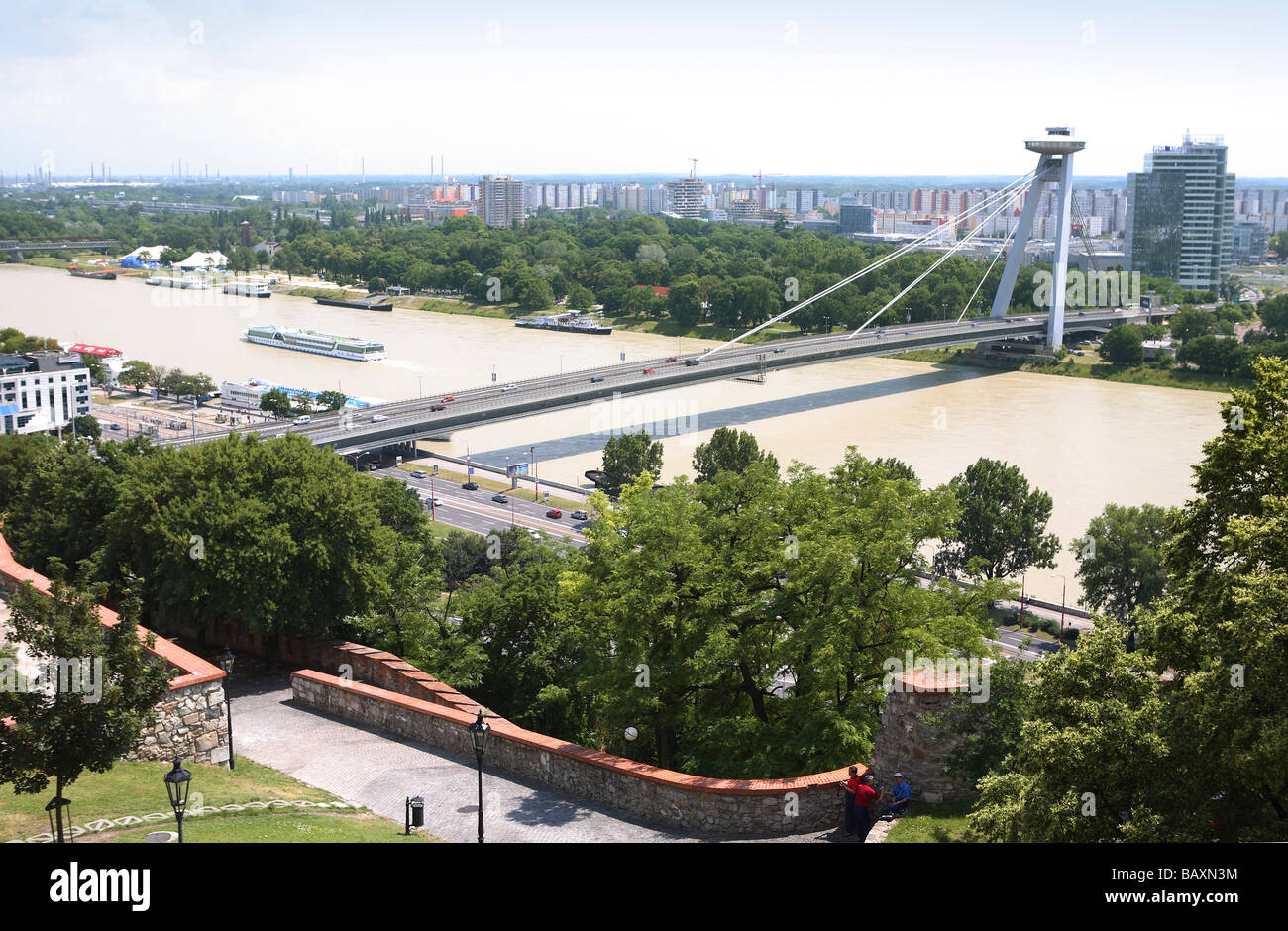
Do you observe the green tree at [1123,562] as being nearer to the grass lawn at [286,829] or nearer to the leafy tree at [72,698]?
the grass lawn at [286,829]

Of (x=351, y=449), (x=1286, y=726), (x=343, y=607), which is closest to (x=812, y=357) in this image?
(x=351, y=449)

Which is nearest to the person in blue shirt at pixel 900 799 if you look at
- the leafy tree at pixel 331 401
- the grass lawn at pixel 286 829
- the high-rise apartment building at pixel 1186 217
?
the grass lawn at pixel 286 829

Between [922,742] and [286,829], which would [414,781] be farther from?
[922,742]

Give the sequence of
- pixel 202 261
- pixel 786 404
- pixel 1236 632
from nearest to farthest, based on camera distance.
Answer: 1. pixel 1236 632
2. pixel 786 404
3. pixel 202 261

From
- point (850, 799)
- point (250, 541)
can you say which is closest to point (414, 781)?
point (850, 799)

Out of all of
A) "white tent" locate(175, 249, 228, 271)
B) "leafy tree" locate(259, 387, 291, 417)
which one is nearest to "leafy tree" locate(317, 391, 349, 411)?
"leafy tree" locate(259, 387, 291, 417)

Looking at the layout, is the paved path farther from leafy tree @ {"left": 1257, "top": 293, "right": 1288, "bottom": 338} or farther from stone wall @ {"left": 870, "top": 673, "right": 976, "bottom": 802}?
leafy tree @ {"left": 1257, "top": 293, "right": 1288, "bottom": 338}
